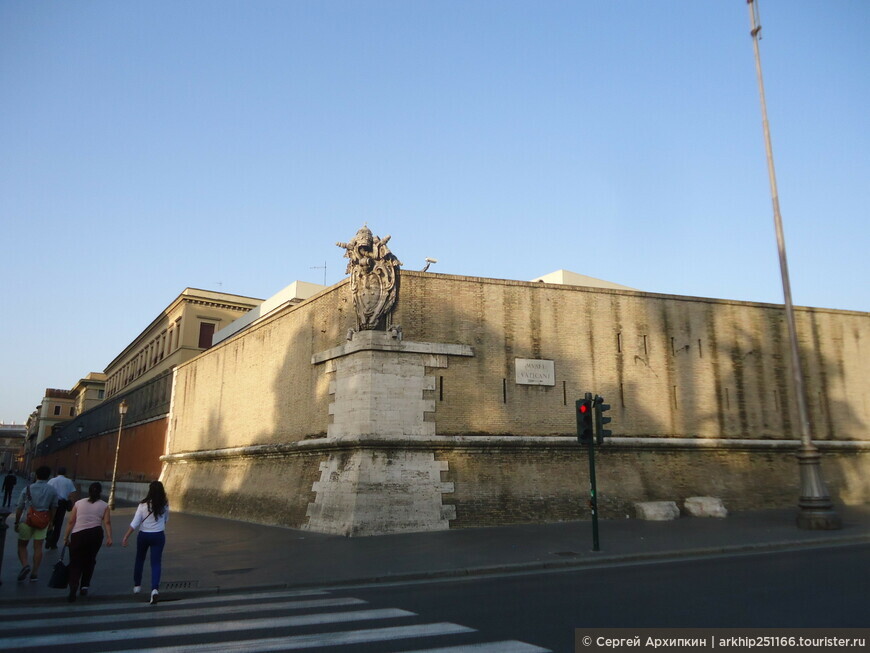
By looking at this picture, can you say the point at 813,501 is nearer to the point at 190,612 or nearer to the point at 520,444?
the point at 520,444

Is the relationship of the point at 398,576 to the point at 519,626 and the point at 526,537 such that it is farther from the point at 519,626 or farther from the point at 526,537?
the point at 526,537

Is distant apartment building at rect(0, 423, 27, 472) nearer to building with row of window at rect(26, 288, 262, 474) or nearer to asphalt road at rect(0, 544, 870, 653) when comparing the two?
building with row of window at rect(26, 288, 262, 474)

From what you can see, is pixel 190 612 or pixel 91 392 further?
pixel 91 392

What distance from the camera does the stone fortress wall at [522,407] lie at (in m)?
17.7

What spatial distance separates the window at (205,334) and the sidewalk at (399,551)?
1288 inches

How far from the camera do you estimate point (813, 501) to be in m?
15.7

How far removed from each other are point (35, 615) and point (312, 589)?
3.60 metres

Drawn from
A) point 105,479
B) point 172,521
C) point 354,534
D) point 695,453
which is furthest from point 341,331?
point 105,479

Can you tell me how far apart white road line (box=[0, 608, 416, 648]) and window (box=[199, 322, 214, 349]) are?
144 feet

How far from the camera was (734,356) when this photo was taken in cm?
2230

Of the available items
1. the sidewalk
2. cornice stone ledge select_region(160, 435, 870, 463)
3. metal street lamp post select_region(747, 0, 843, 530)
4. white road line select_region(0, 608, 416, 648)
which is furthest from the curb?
cornice stone ledge select_region(160, 435, 870, 463)

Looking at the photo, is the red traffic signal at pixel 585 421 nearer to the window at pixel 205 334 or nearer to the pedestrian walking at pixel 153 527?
the pedestrian walking at pixel 153 527

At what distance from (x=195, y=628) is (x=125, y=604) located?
2361 millimetres

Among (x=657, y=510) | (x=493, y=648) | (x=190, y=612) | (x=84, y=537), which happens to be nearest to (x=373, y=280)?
(x=657, y=510)
